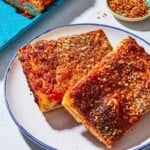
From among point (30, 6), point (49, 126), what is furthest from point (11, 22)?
point (49, 126)

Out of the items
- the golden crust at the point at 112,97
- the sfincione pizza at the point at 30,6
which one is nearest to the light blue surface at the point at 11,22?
the sfincione pizza at the point at 30,6

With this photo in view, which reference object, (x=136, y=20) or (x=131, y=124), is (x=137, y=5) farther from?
(x=131, y=124)

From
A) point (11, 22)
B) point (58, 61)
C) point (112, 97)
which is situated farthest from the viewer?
point (11, 22)

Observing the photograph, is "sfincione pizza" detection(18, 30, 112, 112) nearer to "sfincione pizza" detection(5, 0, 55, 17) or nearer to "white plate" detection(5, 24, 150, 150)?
"white plate" detection(5, 24, 150, 150)

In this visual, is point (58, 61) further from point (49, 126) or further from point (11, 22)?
point (11, 22)

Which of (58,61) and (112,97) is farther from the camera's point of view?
(58,61)

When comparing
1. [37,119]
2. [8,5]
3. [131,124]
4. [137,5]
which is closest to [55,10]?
[8,5]

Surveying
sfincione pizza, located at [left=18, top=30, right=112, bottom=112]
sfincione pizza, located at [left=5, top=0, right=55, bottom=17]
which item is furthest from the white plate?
sfincione pizza, located at [left=5, top=0, right=55, bottom=17]
